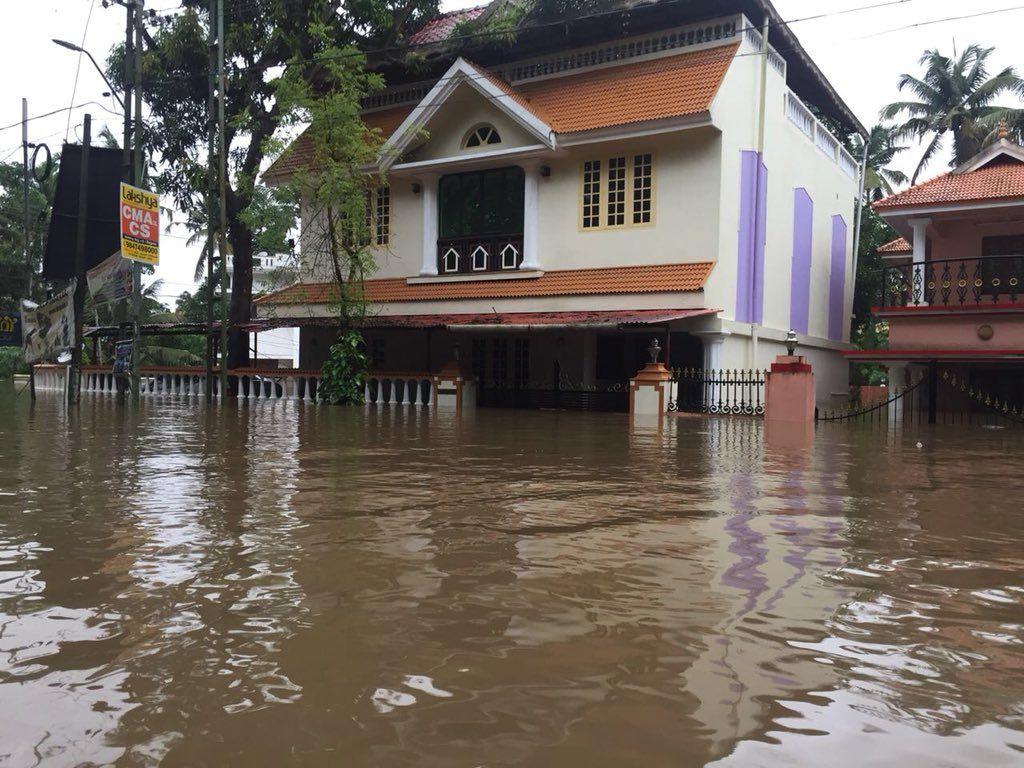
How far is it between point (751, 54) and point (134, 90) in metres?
14.4

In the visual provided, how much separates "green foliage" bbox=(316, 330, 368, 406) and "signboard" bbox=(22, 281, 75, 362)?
6.00 meters

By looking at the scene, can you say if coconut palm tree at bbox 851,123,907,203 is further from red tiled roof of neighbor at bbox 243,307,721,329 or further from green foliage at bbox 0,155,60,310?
green foliage at bbox 0,155,60,310

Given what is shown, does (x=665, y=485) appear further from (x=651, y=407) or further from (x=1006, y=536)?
(x=651, y=407)

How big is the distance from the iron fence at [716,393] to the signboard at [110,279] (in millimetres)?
12510

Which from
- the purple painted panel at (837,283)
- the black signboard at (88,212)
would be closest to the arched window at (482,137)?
the black signboard at (88,212)

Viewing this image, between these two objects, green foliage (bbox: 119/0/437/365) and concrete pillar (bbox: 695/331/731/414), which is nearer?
concrete pillar (bbox: 695/331/731/414)

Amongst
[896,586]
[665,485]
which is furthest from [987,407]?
[896,586]

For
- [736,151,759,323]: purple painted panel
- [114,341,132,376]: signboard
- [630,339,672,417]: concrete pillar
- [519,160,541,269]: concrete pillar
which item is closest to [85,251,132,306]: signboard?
[114,341,132,376]: signboard

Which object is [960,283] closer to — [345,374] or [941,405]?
[941,405]

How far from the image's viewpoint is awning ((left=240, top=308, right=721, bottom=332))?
1839cm

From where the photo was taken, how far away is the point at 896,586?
13.9 ft

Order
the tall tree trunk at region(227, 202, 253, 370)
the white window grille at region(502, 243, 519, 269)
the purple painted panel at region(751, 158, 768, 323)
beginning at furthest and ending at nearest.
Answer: the tall tree trunk at region(227, 202, 253, 370) < the white window grille at region(502, 243, 519, 269) < the purple painted panel at region(751, 158, 768, 323)

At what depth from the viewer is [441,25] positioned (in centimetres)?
2583

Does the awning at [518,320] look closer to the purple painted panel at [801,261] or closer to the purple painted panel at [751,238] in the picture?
the purple painted panel at [751,238]
